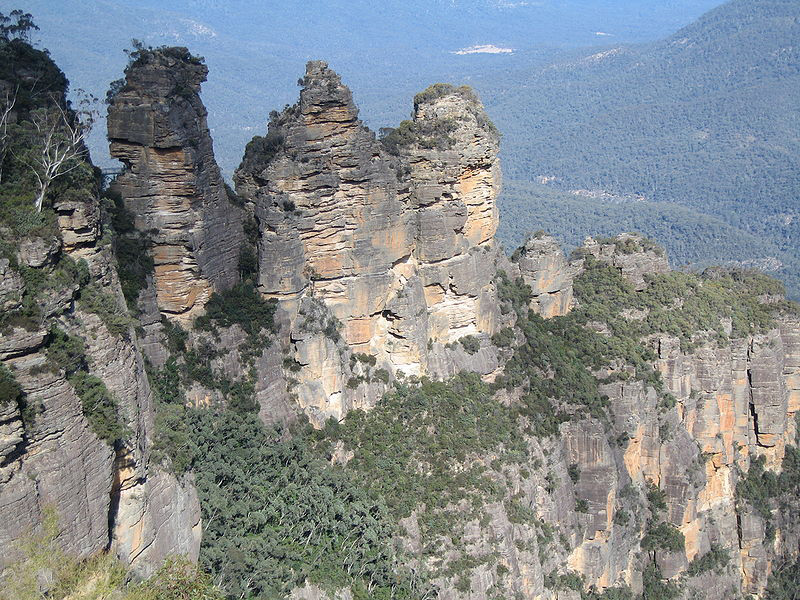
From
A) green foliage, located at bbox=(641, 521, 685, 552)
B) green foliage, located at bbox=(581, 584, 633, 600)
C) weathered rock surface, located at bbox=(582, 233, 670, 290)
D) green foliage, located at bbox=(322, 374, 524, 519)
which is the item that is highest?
weathered rock surface, located at bbox=(582, 233, 670, 290)

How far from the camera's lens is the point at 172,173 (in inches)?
1235

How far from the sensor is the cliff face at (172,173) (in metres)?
30.7

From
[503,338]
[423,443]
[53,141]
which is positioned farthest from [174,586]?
[503,338]

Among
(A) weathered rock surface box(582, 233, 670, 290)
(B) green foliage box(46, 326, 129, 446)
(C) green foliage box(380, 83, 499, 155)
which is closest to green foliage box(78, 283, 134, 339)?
(B) green foliage box(46, 326, 129, 446)

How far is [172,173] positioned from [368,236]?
26.8ft

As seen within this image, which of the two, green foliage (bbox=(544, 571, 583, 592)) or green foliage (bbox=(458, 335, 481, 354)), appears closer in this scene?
green foliage (bbox=(544, 571, 583, 592))

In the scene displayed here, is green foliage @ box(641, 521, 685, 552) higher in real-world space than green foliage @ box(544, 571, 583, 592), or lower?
lower

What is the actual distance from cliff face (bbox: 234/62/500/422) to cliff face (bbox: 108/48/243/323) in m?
2.45

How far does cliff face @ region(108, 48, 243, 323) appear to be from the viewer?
30734 millimetres

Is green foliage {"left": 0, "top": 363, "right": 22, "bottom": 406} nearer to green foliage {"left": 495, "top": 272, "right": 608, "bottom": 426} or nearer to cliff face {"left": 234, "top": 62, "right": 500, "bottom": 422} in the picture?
cliff face {"left": 234, "top": 62, "right": 500, "bottom": 422}

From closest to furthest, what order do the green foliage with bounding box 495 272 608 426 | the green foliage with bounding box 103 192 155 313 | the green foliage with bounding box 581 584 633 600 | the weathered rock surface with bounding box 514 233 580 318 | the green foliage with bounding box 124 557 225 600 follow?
the green foliage with bounding box 124 557 225 600, the green foliage with bounding box 103 192 155 313, the green foliage with bounding box 581 584 633 600, the green foliage with bounding box 495 272 608 426, the weathered rock surface with bounding box 514 233 580 318

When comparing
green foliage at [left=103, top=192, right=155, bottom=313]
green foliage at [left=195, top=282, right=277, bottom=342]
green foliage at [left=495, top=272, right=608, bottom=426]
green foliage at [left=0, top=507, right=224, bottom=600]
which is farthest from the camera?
green foliage at [left=495, top=272, right=608, bottom=426]

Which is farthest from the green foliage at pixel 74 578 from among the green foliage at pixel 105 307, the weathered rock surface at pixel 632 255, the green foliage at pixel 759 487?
the weathered rock surface at pixel 632 255

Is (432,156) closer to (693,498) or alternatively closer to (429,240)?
(429,240)
